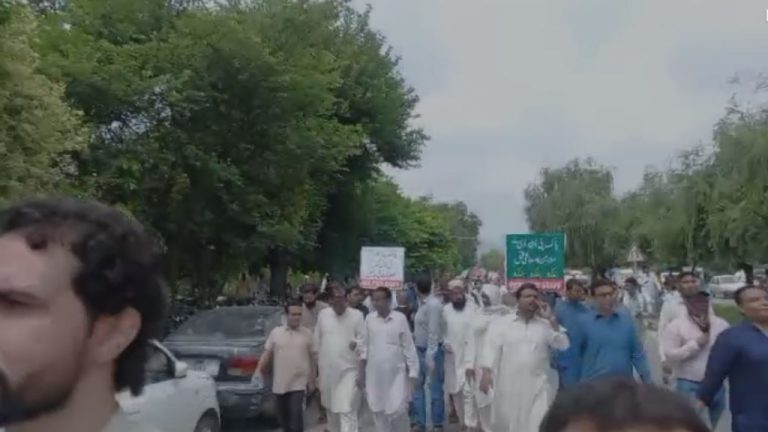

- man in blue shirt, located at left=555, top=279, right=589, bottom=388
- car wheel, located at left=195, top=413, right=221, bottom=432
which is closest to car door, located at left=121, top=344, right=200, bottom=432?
car wheel, located at left=195, top=413, right=221, bottom=432

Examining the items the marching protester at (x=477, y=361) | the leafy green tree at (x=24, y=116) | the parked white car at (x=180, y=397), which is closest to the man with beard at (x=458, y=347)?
the marching protester at (x=477, y=361)

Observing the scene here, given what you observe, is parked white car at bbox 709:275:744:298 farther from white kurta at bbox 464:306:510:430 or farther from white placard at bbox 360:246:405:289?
white kurta at bbox 464:306:510:430

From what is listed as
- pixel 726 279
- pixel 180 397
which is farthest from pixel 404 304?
pixel 726 279

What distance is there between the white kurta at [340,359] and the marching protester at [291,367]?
6.6 inches

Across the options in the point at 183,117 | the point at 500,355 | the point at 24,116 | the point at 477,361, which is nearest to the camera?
the point at 500,355

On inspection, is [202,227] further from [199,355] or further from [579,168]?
[579,168]

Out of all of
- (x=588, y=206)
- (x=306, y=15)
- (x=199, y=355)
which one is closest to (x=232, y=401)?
(x=199, y=355)

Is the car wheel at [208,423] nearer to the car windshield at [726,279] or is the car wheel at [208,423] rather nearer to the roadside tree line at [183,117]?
the roadside tree line at [183,117]

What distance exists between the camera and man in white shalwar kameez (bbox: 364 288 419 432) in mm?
13570

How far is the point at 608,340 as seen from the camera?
10.3 metres

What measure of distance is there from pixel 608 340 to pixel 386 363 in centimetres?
374

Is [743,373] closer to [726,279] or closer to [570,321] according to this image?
[570,321]

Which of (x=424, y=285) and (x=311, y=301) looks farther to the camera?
(x=424, y=285)

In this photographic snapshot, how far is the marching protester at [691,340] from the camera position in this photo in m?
10.7
